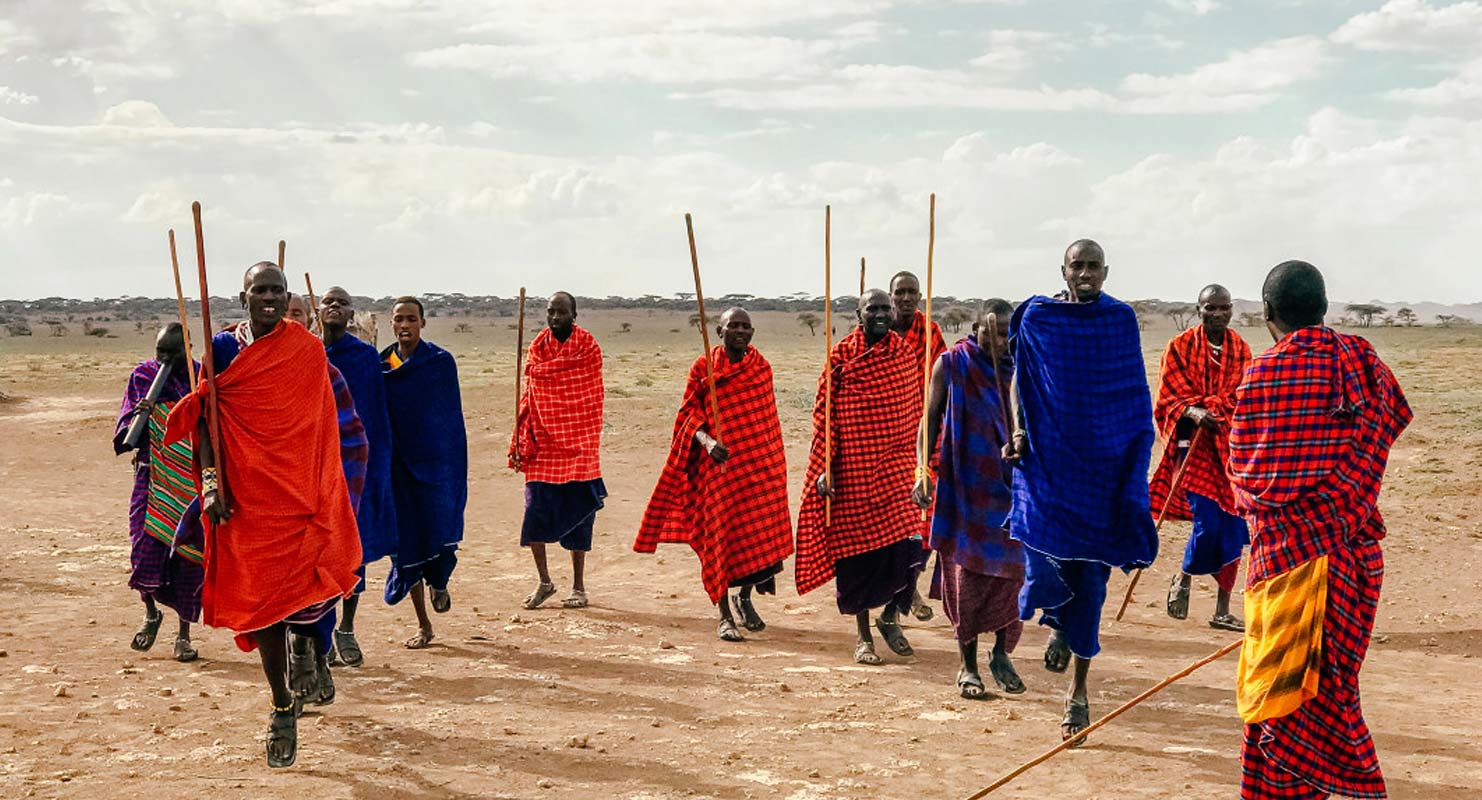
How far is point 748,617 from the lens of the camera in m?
9.67

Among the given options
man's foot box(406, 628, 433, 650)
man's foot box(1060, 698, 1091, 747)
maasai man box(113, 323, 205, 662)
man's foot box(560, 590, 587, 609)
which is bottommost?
man's foot box(560, 590, 587, 609)

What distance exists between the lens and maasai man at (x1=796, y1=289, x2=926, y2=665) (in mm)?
8766

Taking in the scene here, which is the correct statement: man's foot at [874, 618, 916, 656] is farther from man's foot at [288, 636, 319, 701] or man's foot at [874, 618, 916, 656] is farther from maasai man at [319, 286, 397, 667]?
man's foot at [288, 636, 319, 701]

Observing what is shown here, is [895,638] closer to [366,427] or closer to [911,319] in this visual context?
[911,319]

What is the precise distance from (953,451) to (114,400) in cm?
2587

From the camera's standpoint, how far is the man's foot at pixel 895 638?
8.73 metres

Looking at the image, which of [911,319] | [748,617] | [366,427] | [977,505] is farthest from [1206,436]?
[366,427]

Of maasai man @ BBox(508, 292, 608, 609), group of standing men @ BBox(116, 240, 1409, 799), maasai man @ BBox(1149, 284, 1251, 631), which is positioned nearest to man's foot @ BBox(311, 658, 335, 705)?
group of standing men @ BBox(116, 240, 1409, 799)

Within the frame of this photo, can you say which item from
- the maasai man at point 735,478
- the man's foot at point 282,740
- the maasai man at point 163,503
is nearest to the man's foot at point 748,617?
the maasai man at point 735,478

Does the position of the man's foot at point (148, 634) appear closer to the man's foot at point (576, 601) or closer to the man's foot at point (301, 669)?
the man's foot at point (301, 669)

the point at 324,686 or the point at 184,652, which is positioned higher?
the point at 324,686

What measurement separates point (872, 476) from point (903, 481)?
195 millimetres

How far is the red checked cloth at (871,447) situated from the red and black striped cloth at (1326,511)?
3956 millimetres

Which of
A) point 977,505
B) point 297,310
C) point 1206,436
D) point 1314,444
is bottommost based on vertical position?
point 977,505
